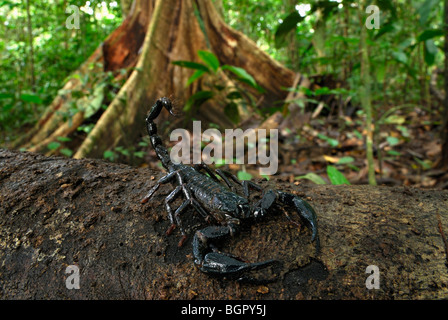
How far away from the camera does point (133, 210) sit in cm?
172

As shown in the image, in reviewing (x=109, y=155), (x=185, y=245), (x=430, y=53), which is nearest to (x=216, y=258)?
(x=185, y=245)

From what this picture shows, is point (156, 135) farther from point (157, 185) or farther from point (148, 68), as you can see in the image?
point (148, 68)

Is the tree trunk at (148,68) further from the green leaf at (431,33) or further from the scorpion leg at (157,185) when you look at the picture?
the green leaf at (431,33)

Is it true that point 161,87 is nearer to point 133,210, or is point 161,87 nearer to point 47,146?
point 47,146

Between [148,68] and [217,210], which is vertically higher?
[148,68]

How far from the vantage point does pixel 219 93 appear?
5902mm

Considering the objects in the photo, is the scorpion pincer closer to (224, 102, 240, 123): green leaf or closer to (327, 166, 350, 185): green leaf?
(327, 166, 350, 185): green leaf

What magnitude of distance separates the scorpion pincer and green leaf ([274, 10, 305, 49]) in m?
1.64

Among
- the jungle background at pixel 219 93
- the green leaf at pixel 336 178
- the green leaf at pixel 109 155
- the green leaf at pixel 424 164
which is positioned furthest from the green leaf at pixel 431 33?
the green leaf at pixel 109 155

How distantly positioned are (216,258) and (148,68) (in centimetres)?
500

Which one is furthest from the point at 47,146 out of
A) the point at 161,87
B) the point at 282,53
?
the point at 282,53

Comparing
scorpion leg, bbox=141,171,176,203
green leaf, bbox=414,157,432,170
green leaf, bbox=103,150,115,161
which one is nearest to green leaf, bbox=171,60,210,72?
green leaf, bbox=103,150,115,161
